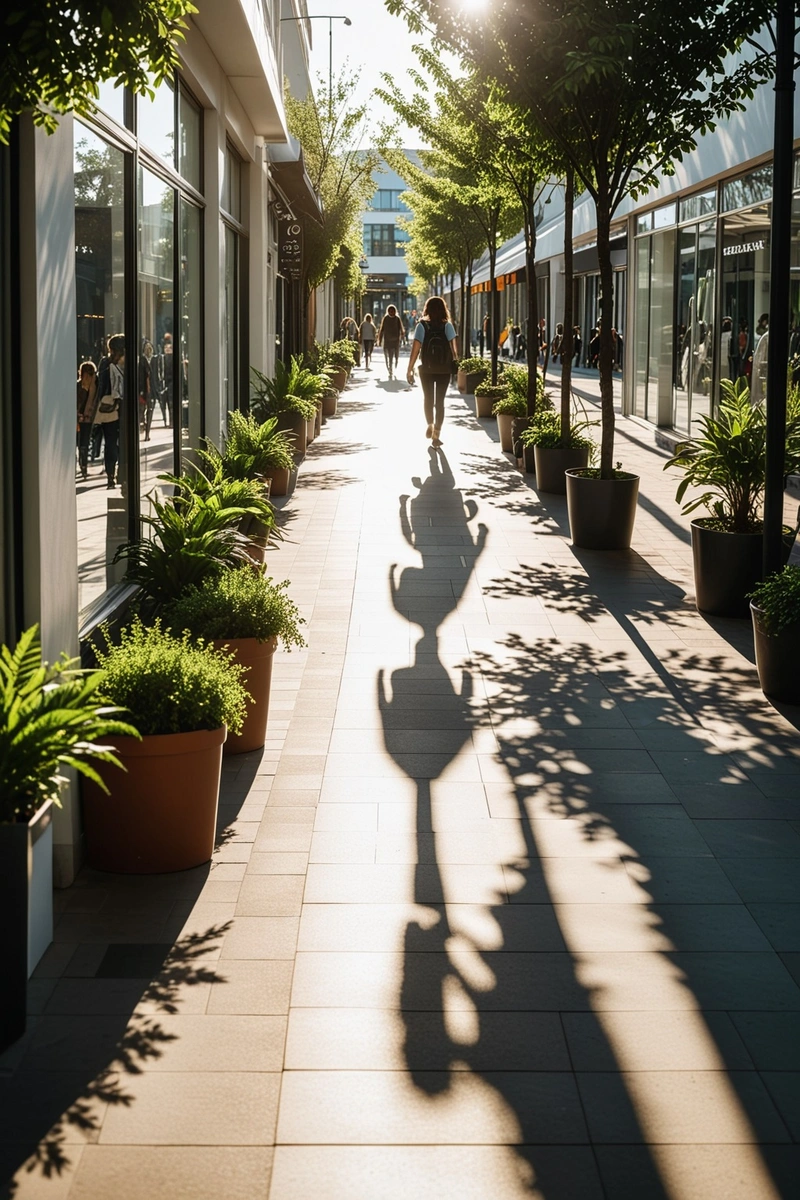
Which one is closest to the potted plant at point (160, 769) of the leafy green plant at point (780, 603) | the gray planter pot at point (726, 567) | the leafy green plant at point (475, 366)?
the leafy green plant at point (780, 603)

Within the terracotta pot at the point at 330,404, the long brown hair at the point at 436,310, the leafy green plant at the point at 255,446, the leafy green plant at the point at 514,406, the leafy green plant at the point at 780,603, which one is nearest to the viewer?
the leafy green plant at the point at 780,603

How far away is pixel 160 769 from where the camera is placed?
17.4 ft

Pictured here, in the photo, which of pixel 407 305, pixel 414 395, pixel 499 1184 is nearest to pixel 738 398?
pixel 499 1184

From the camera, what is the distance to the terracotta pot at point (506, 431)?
68.0ft

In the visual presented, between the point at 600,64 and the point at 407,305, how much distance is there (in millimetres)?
140336

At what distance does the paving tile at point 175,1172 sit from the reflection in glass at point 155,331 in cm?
510

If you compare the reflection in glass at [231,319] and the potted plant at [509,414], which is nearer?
the reflection in glass at [231,319]

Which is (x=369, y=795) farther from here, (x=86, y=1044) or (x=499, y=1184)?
(x=499, y=1184)

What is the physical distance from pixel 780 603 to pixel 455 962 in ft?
12.5

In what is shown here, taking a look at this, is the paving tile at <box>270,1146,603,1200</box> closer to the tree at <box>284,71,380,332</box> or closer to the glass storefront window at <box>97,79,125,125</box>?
the glass storefront window at <box>97,79,125,125</box>

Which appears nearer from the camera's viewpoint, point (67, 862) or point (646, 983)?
point (646, 983)

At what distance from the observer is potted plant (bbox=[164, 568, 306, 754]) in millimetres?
6688

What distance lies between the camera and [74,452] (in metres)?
5.46

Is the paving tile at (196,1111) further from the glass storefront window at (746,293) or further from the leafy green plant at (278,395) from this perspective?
the glass storefront window at (746,293)
